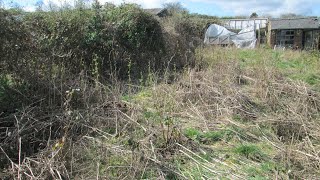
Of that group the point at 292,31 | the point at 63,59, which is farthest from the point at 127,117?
the point at 292,31

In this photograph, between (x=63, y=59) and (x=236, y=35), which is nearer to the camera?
(x=63, y=59)

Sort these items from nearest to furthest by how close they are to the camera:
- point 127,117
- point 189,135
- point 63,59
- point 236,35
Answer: point 189,135, point 127,117, point 63,59, point 236,35

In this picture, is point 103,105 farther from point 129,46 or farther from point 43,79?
point 129,46

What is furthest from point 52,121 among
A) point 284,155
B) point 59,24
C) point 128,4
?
point 128,4

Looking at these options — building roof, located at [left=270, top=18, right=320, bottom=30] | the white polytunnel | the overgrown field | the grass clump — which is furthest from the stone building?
the grass clump

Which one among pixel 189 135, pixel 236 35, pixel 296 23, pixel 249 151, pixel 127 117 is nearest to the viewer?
pixel 249 151

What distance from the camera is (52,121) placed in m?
5.02

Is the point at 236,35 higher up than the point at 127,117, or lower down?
higher up

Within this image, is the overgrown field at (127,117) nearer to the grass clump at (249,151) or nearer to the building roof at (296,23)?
the grass clump at (249,151)

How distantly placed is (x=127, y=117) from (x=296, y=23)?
26.9m

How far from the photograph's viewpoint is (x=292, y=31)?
29.1 m

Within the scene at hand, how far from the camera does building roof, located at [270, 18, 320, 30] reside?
91.4 ft

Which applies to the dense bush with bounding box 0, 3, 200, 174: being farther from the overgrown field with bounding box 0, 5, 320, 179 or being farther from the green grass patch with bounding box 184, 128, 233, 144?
the green grass patch with bounding box 184, 128, 233, 144

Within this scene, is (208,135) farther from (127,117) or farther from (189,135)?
(127,117)
